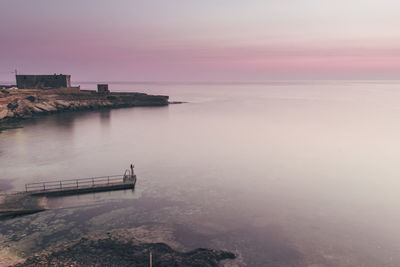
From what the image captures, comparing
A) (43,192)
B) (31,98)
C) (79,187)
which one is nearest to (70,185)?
(79,187)

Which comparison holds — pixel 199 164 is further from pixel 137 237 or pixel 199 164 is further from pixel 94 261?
pixel 94 261

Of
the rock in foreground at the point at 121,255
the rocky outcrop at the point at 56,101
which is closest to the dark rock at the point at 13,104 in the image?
the rocky outcrop at the point at 56,101

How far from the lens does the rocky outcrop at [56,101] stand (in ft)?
265

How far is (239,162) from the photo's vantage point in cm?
4034

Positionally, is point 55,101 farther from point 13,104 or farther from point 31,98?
point 13,104

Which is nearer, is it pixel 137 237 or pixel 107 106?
pixel 137 237

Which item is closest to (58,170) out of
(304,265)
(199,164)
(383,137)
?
(199,164)

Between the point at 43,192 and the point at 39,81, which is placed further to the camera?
the point at 39,81

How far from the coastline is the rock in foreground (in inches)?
2942

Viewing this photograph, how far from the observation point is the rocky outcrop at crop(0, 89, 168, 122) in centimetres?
8062

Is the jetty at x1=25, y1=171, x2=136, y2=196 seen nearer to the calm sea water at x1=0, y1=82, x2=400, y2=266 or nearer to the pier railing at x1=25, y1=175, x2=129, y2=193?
the pier railing at x1=25, y1=175, x2=129, y2=193

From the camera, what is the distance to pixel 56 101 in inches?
3903

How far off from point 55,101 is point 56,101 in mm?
414

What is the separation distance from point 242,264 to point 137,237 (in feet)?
25.1
